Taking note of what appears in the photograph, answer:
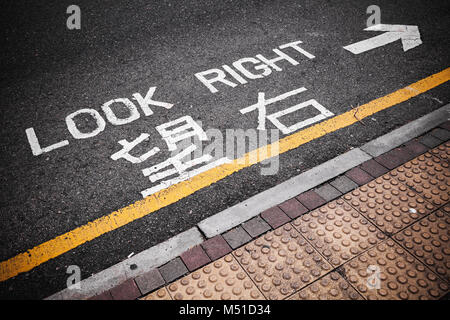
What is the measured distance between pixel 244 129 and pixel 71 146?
6.12 ft

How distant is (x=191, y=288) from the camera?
7.24 ft

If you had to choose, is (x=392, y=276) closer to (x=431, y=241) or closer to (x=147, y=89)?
(x=431, y=241)

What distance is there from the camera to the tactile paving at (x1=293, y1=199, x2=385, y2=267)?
93.1 inches

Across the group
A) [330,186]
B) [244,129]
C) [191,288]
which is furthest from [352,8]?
[191,288]

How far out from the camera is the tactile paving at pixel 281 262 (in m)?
2.20

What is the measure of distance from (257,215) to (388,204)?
1118mm

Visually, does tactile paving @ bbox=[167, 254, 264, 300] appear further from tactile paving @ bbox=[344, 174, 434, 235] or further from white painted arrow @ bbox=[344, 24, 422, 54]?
white painted arrow @ bbox=[344, 24, 422, 54]

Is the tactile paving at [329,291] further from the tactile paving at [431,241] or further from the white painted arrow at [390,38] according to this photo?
the white painted arrow at [390,38]

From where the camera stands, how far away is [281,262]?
2.32 meters

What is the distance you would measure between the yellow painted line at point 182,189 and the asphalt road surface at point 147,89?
0.06 meters

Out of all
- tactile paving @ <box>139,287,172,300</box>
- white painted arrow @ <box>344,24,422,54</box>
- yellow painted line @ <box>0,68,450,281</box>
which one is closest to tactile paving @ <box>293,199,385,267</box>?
yellow painted line @ <box>0,68,450,281</box>

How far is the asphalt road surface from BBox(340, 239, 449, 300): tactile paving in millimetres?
1013
